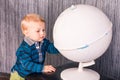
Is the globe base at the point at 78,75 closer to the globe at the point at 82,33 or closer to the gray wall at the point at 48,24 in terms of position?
the globe at the point at 82,33

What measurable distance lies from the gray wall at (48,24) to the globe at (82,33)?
28 centimetres

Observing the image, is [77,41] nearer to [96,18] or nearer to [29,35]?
[96,18]

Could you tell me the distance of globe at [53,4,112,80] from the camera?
123cm

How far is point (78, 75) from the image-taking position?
1.36m

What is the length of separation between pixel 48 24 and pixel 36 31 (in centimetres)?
39

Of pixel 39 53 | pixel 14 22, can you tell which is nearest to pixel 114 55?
pixel 39 53

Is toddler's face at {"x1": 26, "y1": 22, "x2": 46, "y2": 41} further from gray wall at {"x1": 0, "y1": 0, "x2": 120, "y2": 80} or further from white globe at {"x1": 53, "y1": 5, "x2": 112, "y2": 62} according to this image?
gray wall at {"x1": 0, "y1": 0, "x2": 120, "y2": 80}

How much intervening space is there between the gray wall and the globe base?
250 millimetres

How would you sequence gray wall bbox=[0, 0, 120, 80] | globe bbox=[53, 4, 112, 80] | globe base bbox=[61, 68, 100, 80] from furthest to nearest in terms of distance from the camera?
gray wall bbox=[0, 0, 120, 80] < globe base bbox=[61, 68, 100, 80] < globe bbox=[53, 4, 112, 80]

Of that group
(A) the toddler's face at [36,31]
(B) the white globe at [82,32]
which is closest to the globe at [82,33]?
(B) the white globe at [82,32]

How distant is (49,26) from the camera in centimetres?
181

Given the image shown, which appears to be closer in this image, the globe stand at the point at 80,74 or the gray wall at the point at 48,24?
the globe stand at the point at 80,74

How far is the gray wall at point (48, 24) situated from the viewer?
1.55m

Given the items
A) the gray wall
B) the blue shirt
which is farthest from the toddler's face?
the gray wall
